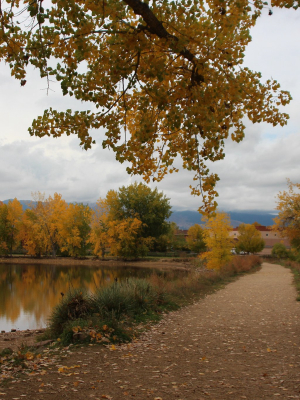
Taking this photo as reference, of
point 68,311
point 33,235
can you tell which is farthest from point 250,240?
point 68,311

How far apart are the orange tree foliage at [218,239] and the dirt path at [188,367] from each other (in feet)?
43.4

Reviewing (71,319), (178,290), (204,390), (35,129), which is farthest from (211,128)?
(178,290)

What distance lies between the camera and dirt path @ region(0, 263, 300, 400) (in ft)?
12.1

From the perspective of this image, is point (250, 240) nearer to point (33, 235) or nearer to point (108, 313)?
point (33, 235)

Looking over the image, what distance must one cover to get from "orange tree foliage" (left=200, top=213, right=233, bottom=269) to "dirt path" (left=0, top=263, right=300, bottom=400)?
43.4 feet

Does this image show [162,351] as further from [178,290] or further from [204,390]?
[178,290]

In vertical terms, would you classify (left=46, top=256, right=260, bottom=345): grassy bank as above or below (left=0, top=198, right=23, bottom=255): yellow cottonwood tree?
below

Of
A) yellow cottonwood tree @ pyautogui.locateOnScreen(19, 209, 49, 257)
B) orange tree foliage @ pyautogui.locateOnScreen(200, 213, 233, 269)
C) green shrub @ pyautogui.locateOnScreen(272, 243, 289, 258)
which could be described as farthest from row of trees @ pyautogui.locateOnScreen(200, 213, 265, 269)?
green shrub @ pyautogui.locateOnScreen(272, 243, 289, 258)

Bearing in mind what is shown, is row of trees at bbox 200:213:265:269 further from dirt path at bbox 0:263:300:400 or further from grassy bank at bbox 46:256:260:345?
dirt path at bbox 0:263:300:400

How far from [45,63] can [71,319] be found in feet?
15.2

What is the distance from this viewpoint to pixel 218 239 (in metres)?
20.7

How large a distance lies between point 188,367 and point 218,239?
1663cm

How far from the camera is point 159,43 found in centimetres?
450

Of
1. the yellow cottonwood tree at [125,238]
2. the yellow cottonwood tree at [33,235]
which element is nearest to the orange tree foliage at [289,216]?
the yellow cottonwood tree at [125,238]
